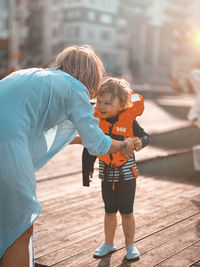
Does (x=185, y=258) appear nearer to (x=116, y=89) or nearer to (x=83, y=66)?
(x=116, y=89)

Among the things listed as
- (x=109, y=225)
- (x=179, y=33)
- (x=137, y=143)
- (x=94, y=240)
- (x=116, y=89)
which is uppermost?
(x=116, y=89)

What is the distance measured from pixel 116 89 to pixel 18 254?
122cm

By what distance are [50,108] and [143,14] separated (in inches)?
2744

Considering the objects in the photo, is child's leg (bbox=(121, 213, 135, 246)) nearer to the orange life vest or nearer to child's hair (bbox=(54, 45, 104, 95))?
the orange life vest

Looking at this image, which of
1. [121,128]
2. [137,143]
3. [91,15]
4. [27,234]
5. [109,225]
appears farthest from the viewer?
[91,15]

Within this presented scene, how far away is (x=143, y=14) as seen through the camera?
226 ft

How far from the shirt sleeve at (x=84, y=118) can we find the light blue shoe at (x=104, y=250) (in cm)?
105

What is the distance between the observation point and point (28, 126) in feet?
6.72

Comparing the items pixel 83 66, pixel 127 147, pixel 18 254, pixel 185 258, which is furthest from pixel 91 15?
pixel 18 254

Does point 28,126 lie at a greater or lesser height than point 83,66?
lesser

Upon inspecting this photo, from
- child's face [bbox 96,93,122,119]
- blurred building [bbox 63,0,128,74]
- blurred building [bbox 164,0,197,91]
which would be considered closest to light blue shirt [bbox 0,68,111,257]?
child's face [bbox 96,93,122,119]

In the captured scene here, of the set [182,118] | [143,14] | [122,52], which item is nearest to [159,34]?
[143,14]

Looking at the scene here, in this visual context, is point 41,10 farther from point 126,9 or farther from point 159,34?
point 159,34

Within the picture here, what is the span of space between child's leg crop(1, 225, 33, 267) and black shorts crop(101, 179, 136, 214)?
3.22ft
